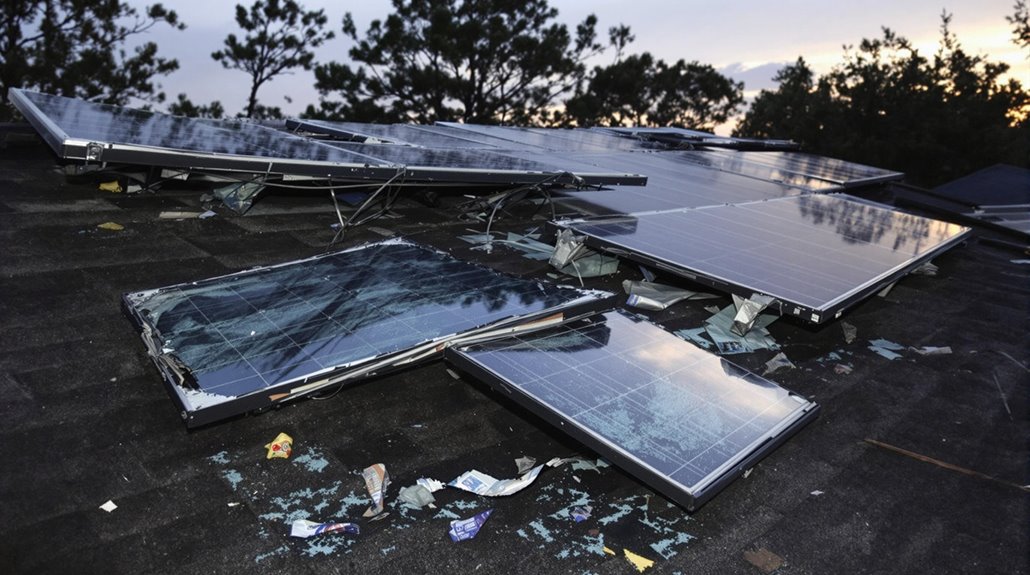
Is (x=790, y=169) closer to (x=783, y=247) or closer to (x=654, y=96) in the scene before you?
(x=783, y=247)

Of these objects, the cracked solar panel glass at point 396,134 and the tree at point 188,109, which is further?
the tree at point 188,109

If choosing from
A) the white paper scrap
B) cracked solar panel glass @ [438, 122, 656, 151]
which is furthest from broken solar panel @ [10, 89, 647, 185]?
cracked solar panel glass @ [438, 122, 656, 151]

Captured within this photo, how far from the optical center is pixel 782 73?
5728cm

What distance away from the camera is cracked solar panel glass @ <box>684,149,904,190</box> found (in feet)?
49.3

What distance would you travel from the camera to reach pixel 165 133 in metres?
7.48

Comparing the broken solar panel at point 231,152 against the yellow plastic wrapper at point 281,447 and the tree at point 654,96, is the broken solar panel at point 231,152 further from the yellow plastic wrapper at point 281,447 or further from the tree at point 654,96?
the tree at point 654,96

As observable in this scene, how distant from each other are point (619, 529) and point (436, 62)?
34.3m

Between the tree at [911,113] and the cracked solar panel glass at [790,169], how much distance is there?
1162 inches

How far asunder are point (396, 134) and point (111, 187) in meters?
4.64

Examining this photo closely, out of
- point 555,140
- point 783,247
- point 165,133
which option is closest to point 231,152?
point 165,133

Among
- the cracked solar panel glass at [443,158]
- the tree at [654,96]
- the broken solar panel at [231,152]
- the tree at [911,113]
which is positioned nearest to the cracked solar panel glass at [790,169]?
the broken solar panel at [231,152]

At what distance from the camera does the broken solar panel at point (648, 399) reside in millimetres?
3799

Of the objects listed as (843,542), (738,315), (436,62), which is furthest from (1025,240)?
(436,62)

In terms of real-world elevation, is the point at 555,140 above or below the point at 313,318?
above
